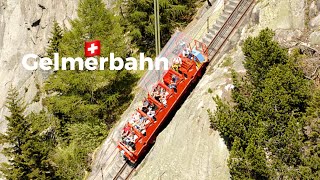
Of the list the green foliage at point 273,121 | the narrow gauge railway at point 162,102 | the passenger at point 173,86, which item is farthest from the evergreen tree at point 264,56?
the passenger at point 173,86

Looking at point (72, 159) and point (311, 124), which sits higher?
point (311, 124)

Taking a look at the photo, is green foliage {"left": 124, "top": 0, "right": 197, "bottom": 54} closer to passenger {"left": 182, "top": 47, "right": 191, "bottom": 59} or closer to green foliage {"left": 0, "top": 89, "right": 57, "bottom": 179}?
passenger {"left": 182, "top": 47, "right": 191, "bottom": 59}

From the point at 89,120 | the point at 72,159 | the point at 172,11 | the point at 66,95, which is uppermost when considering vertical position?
the point at 172,11

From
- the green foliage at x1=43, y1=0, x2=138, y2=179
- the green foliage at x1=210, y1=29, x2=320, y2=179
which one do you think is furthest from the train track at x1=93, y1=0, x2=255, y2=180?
the green foliage at x1=210, y1=29, x2=320, y2=179

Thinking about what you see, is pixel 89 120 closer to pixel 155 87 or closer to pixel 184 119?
pixel 155 87

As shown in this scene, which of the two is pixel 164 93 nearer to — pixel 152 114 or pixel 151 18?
pixel 152 114

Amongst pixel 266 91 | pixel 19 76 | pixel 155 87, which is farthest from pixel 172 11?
pixel 19 76

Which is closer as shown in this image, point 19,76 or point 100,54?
point 100,54

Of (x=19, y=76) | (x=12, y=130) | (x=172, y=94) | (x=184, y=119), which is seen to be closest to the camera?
(x=184, y=119)
